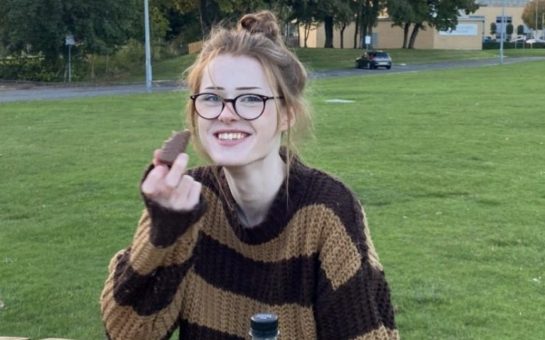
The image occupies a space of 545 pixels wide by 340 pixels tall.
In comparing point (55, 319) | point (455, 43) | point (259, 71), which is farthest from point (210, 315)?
point (455, 43)

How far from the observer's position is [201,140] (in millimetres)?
2252

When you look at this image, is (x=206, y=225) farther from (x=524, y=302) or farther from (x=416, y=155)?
(x=416, y=155)

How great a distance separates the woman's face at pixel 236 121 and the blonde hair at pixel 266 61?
23mm

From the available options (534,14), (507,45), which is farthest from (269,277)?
(534,14)

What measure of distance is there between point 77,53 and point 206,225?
42.1 m

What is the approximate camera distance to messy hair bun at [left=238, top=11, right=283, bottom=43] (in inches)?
91.7

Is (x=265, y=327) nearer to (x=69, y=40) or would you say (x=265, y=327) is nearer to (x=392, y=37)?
(x=69, y=40)

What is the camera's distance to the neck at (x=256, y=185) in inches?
89.7

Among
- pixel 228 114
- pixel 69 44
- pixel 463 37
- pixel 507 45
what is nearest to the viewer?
pixel 228 114

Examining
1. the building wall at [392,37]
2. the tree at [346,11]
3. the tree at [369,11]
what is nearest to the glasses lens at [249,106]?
the tree at [346,11]

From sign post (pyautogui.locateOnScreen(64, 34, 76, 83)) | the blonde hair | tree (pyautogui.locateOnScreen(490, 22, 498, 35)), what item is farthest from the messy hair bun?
tree (pyautogui.locateOnScreen(490, 22, 498, 35))

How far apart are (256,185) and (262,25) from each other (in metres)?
0.42

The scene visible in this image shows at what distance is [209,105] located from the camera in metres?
2.21

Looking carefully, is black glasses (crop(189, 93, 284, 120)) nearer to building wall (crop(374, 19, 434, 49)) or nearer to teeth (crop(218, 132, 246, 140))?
teeth (crop(218, 132, 246, 140))
